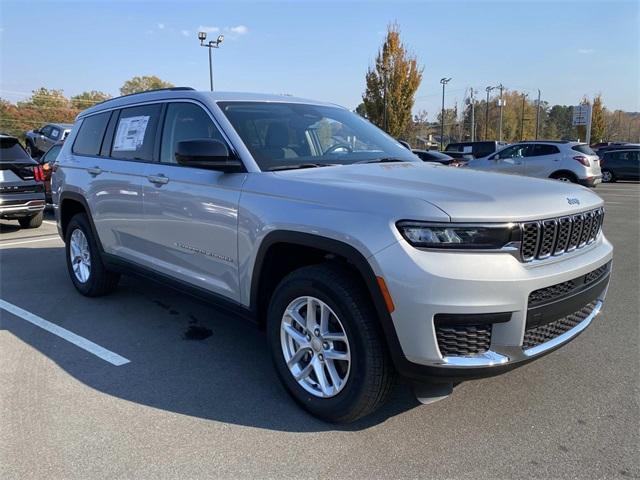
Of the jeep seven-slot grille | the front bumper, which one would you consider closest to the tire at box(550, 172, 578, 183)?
the jeep seven-slot grille

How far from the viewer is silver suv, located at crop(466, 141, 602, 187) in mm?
15531

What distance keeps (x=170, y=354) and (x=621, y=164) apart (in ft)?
79.8

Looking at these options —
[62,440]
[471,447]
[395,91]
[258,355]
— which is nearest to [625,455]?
[471,447]

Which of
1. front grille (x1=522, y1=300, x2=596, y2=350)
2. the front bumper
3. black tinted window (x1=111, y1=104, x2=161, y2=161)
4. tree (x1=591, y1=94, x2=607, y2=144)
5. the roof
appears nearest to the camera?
the front bumper

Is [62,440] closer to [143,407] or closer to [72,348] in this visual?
[143,407]

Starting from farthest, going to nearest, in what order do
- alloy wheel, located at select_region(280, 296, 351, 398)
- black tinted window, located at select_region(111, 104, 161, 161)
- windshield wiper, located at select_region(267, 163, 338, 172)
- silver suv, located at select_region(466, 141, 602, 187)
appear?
silver suv, located at select_region(466, 141, 602, 187), black tinted window, located at select_region(111, 104, 161, 161), windshield wiper, located at select_region(267, 163, 338, 172), alloy wheel, located at select_region(280, 296, 351, 398)

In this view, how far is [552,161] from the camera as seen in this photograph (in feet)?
52.4

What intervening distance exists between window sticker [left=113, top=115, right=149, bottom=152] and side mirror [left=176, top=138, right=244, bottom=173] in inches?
51.9

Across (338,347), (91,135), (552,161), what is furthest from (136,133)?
(552,161)

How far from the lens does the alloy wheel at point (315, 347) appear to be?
2857mm

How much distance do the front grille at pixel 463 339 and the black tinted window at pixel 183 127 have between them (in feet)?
6.65

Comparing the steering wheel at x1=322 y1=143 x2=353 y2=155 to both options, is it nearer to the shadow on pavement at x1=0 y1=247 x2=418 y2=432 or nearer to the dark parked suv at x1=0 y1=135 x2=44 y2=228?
the shadow on pavement at x1=0 y1=247 x2=418 y2=432

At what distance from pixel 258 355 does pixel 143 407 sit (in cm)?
99

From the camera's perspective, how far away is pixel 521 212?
99.0 inches
